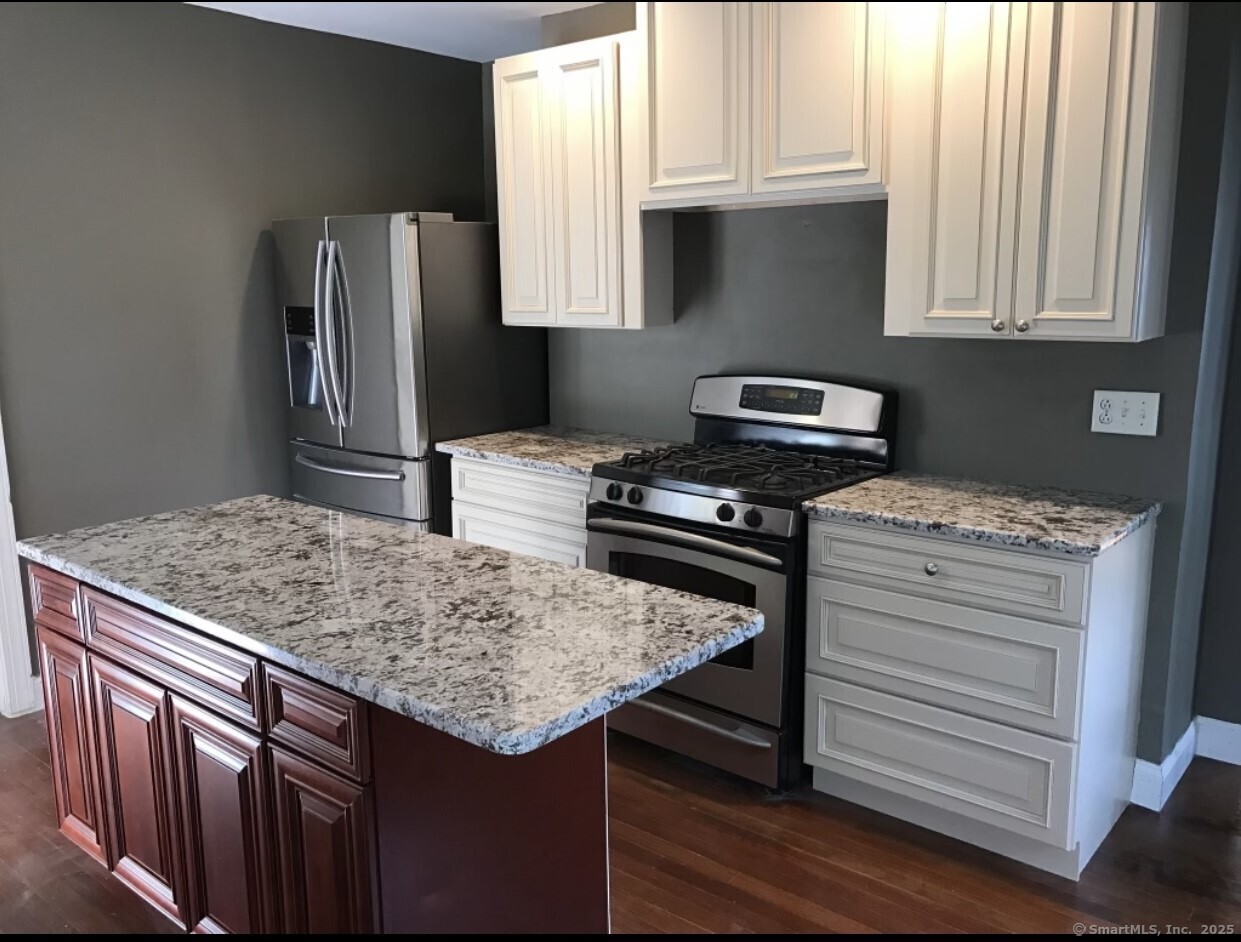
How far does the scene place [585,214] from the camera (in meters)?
2.85

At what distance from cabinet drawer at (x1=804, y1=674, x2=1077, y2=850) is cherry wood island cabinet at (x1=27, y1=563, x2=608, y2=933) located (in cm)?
92

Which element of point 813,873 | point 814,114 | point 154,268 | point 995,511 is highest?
point 814,114

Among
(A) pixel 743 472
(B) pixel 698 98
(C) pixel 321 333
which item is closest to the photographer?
(B) pixel 698 98

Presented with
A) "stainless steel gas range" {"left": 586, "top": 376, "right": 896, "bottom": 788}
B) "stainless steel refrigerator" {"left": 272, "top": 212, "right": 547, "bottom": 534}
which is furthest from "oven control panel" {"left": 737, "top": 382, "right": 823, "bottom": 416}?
"stainless steel refrigerator" {"left": 272, "top": 212, "right": 547, "bottom": 534}

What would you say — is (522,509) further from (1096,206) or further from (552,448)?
(1096,206)

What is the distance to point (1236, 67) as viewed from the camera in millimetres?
2062

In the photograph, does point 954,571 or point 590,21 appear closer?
point 590,21

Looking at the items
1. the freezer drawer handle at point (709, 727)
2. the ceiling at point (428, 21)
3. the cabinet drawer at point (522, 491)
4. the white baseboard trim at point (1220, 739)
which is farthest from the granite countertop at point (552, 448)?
the ceiling at point (428, 21)

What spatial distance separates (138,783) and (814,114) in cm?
192

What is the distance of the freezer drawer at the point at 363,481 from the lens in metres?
3.22

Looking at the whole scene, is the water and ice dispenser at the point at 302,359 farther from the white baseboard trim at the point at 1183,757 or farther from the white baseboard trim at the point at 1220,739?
the white baseboard trim at the point at 1220,739

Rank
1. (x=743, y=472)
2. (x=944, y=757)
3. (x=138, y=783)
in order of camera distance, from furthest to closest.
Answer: (x=743, y=472) < (x=944, y=757) < (x=138, y=783)

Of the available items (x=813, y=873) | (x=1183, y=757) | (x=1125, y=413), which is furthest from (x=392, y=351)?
(x=1183, y=757)

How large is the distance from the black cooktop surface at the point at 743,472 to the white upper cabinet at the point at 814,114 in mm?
723
